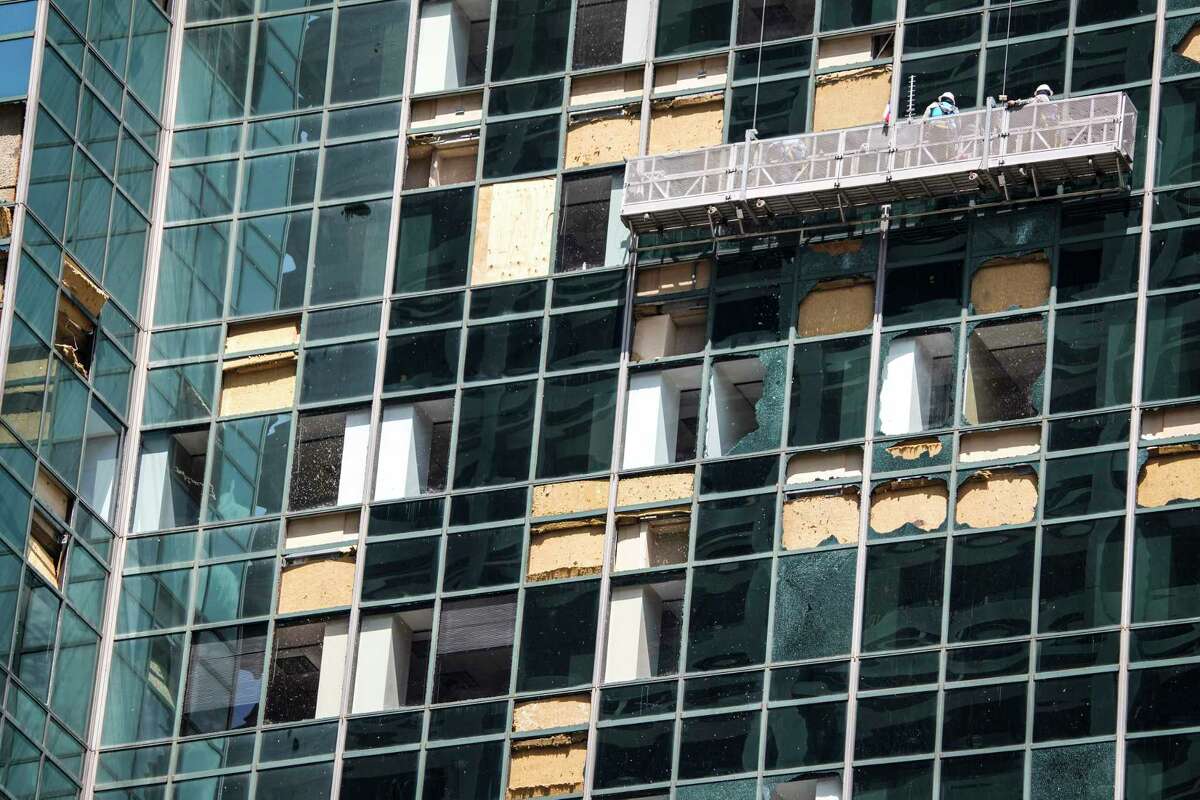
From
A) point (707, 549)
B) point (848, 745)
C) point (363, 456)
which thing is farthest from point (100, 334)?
point (848, 745)

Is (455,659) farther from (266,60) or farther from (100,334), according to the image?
(266,60)

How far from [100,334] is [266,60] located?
611cm

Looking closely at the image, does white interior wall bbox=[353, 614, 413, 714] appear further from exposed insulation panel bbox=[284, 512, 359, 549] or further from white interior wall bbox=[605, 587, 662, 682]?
white interior wall bbox=[605, 587, 662, 682]

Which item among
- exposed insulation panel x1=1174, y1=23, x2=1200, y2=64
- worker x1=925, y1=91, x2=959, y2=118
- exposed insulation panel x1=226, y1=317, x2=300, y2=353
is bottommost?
exposed insulation panel x1=226, y1=317, x2=300, y2=353

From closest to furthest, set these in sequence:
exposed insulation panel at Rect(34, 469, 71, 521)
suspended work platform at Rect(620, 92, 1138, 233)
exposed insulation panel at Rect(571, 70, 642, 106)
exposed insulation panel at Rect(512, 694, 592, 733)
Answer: suspended work platform at Rect(620, 92, 1138, 233), exposed insulation panel at Rect(512, 694, 592, 733), exposed insulation panel at Rect(34, 469, 71, 521), exposed insulation panel at Rect(571, 70, 642, 106)

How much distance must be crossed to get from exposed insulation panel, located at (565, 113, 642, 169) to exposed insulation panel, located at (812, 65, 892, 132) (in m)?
3.08

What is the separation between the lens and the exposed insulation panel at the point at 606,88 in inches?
2238

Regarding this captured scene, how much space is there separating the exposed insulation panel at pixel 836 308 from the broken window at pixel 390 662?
297 inches

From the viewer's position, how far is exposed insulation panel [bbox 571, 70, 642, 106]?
56.8 m

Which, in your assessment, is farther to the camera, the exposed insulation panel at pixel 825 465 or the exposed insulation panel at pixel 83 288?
the exposed insulation panel at pixel 83 288

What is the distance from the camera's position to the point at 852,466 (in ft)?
173

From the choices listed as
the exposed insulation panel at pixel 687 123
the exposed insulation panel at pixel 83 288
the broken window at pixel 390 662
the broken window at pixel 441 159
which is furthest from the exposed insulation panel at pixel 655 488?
the exposed insulation panel at pixel 83 288

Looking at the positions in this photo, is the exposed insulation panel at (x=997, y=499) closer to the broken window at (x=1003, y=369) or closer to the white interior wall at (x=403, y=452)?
the broken window at (x=1003, y=369)

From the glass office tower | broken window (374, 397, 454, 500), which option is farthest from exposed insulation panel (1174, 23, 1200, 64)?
broken window (374, 397, 454, 500)
